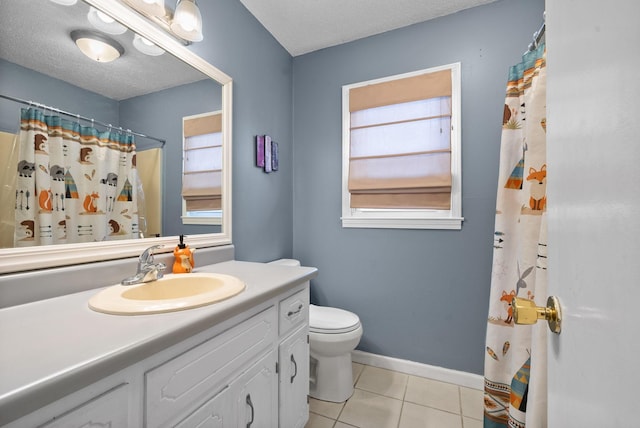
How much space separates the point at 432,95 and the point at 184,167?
1651mm

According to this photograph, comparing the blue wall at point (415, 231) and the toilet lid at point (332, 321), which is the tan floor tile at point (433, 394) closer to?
the blue wall at point (415, 231)

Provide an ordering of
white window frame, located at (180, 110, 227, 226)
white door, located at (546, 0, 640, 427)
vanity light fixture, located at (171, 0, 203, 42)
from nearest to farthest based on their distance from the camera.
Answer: white door, located at (546, 0, 640, 427) < vanity light fixture, located at (171, 0, 203, 42) < white window frame, located at (180, 110, 227, 226)

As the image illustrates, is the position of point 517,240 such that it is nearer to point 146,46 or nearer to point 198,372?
point 198,372

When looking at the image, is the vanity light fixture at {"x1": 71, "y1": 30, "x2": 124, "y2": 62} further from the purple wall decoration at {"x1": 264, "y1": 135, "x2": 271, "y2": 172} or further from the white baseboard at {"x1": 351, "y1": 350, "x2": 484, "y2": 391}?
the white baseboard at {"x1": 351, "y1": 350, "x2": 484, "y2": 391}

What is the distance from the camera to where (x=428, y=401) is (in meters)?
1.66

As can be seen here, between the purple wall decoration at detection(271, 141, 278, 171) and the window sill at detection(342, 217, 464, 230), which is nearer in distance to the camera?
the window sill at detection(342, 217, 464, 230)

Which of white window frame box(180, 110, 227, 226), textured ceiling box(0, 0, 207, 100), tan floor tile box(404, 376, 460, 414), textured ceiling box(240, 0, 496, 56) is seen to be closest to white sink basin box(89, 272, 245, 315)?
white window frame box(180, 110, 227, 226)

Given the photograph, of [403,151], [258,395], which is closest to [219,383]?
[258,395]

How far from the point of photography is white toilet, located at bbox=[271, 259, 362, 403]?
1.59m

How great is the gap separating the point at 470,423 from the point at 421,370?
0.43 meters

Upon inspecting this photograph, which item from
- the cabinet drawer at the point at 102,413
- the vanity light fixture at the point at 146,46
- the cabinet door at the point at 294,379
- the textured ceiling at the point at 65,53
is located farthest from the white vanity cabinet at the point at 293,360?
the vanity light fixture at the point at 146,46

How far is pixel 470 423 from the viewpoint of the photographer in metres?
1.49

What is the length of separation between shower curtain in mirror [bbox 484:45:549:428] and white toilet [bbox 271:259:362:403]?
27.8 inches

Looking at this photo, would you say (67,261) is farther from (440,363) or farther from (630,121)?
(440,363)
